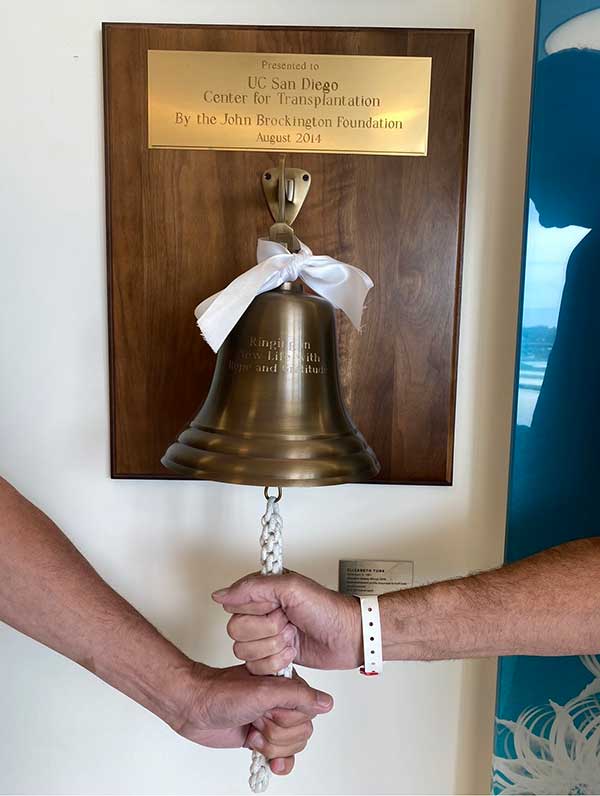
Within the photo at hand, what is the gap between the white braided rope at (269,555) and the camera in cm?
77

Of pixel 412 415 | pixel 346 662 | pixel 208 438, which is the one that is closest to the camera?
pixel 208 438

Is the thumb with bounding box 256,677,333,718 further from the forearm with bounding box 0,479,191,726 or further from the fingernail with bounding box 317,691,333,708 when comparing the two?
the forearm with bounding box 0,479,191,726

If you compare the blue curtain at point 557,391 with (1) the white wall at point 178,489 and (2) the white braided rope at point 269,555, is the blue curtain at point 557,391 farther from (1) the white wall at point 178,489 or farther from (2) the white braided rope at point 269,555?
(2) the white braided rope at point 269,555

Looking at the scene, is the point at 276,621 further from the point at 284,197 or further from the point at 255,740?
the point at 284,197

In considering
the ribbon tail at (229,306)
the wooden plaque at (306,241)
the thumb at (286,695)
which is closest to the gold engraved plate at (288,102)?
the wooden plaque at (306,241)

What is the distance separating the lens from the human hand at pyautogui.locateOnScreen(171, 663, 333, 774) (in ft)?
2.55

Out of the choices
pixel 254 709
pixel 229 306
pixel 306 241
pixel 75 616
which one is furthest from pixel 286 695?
pixel 306 241

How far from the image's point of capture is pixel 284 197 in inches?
30.6

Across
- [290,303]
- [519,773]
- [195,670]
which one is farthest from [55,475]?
[519,773]

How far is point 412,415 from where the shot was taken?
949mm

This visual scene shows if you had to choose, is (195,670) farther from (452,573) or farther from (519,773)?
(519,773)

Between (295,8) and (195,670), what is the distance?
0.91m

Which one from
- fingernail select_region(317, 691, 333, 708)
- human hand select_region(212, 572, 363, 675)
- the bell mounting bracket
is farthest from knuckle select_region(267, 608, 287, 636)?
the bell mounting bracket

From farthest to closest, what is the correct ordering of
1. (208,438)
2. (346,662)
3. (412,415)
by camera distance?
1. (412,415)
2. (346,662)
3. (208,438)
